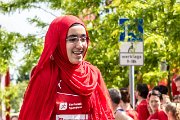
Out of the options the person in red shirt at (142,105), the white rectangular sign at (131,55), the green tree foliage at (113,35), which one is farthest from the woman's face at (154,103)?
the white rectangular sign at (131,55)

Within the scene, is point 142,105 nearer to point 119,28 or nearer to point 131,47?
point 119,28

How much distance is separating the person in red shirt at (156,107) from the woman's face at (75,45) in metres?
4.44

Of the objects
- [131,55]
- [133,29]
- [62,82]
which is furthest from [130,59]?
[62,82]

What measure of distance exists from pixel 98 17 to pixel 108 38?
1357mm

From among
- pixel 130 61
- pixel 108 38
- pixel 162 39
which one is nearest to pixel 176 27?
pixel 162 39

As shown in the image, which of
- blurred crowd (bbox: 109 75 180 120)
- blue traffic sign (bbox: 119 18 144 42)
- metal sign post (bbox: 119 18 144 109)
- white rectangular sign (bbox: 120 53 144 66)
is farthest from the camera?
→ white rectangular sign (bbox: 120 53 144 66)

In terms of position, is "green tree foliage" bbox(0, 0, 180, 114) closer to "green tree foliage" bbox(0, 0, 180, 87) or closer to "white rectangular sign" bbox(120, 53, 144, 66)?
"green tree foliage" bbox(0, 0, 180, 87)

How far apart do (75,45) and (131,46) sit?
6.31m

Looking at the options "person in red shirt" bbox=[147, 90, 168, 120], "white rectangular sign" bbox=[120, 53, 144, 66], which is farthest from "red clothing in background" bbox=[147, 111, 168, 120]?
"white rectangular sign" bbox=[120, 53, 144, 66]

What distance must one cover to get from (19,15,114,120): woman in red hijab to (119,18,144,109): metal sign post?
464 centimetres

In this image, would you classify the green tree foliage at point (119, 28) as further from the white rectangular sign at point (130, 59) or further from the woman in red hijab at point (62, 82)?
the woman in red hijab at point (62, 82)

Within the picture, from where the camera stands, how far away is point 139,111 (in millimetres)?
11844

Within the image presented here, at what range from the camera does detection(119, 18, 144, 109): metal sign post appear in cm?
1142

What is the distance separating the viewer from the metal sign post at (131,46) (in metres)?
11.4
